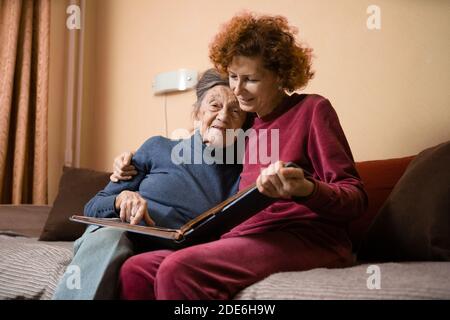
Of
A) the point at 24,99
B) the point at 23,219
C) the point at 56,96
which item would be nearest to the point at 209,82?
the point at 23,219

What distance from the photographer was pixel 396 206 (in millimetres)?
1205

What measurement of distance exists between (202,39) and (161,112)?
0.42 m

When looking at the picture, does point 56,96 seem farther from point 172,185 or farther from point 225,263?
point 225,263

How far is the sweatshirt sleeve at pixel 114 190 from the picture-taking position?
1233 mm

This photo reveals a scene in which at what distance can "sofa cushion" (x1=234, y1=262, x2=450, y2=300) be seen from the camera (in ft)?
2.63

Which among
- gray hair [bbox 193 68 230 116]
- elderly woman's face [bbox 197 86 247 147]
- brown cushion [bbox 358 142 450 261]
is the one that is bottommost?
brown cushion [bbox 358 142 450 261]

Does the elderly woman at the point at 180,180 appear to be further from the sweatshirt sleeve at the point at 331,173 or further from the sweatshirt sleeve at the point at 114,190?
the sweatshirt sleeve at the point at 331,173

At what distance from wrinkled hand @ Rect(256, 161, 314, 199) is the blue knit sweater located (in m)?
0.45

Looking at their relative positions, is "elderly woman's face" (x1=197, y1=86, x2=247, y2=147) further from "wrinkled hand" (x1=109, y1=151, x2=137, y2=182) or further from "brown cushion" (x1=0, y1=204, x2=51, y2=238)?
"brown cushion" (x1=0, y1=204, x2=51, y2=238)

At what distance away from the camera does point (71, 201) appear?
6.20ft

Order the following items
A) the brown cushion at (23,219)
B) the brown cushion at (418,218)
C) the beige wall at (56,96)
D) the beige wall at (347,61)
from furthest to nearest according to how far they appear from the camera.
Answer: the beige wall at (56,96) → the brown cushion at (23,219) → the beige wall at (347,61) → the brown cushion at (418,218)

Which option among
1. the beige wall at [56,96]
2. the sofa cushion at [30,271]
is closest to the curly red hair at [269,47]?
the sofa cushion at [30,271]

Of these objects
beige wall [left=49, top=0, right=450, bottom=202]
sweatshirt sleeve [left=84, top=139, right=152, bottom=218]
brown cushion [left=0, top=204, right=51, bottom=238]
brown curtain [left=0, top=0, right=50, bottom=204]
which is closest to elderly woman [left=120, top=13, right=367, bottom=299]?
sweatshirt sleeve [left=84, top=139, right=152, bottom=218]

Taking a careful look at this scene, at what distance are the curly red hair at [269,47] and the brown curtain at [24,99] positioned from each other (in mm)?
1525
